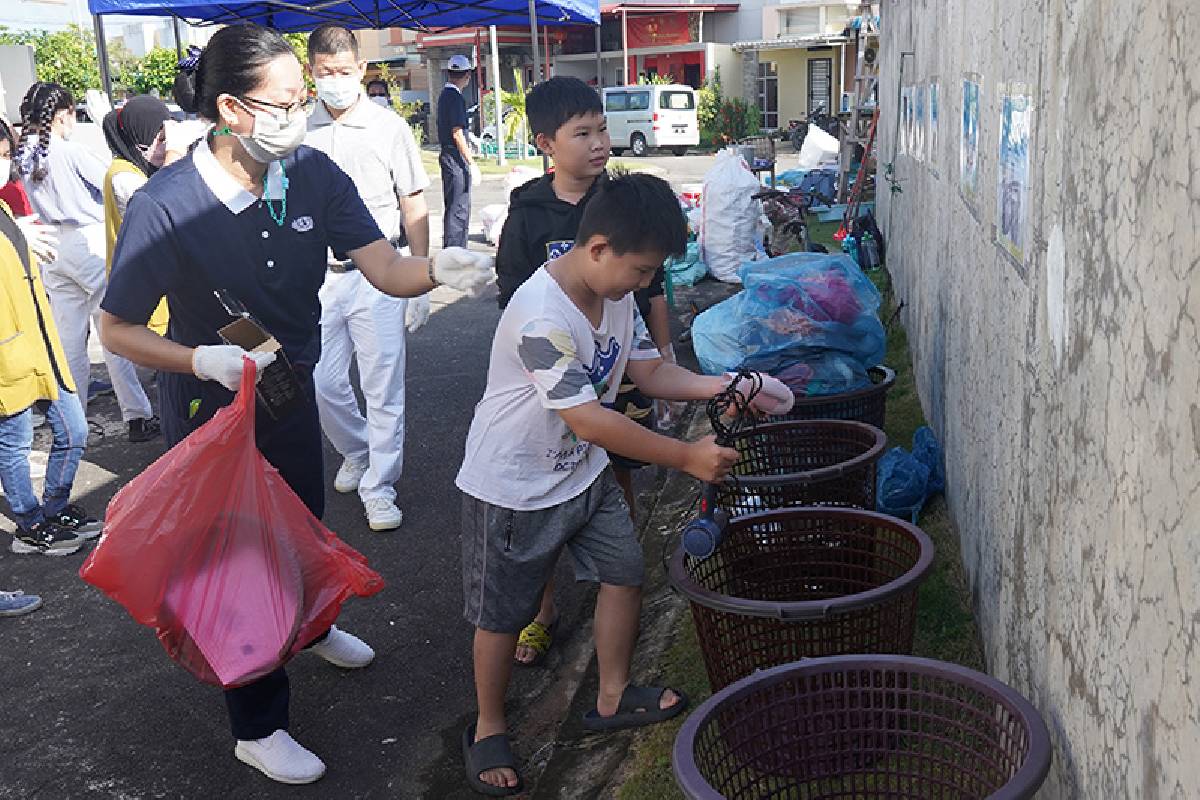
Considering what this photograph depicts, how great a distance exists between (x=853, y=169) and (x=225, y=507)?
12.4 m

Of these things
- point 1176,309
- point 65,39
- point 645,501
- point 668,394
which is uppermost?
point 65,39

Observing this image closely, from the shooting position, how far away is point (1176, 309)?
143 cm

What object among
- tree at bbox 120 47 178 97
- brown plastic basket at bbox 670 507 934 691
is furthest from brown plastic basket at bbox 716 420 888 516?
tree at bbox 120 47 178 97

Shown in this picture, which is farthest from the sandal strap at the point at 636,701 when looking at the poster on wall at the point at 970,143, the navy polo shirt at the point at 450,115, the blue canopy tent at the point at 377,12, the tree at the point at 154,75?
the tree at the point at 154,75

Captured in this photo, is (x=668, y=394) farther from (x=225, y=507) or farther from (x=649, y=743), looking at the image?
(x=225, y=507)

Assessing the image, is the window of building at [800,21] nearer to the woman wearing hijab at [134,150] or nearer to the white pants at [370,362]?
the woman wearing hijab at [134,150]

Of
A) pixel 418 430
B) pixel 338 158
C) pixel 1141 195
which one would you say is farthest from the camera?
pixel 418 430

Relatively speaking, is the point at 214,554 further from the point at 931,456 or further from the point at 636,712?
the point at 931,456

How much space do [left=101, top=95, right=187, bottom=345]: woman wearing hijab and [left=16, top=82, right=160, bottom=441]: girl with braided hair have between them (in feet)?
1.08

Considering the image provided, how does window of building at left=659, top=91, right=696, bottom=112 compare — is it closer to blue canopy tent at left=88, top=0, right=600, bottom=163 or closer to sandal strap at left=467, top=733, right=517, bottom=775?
blue canopy tent at left=88, top=0, right=600, bottom=163

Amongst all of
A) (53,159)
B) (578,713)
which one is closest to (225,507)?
(578,713)

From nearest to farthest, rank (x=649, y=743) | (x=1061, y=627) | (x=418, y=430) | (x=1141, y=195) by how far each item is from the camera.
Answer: (x=1141, y=195)
(x=1061, y=627)
(x=649, y=743)
(x=418, y=430)

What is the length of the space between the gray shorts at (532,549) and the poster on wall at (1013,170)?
1.20 meters

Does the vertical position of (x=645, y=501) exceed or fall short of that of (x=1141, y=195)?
it falls short
